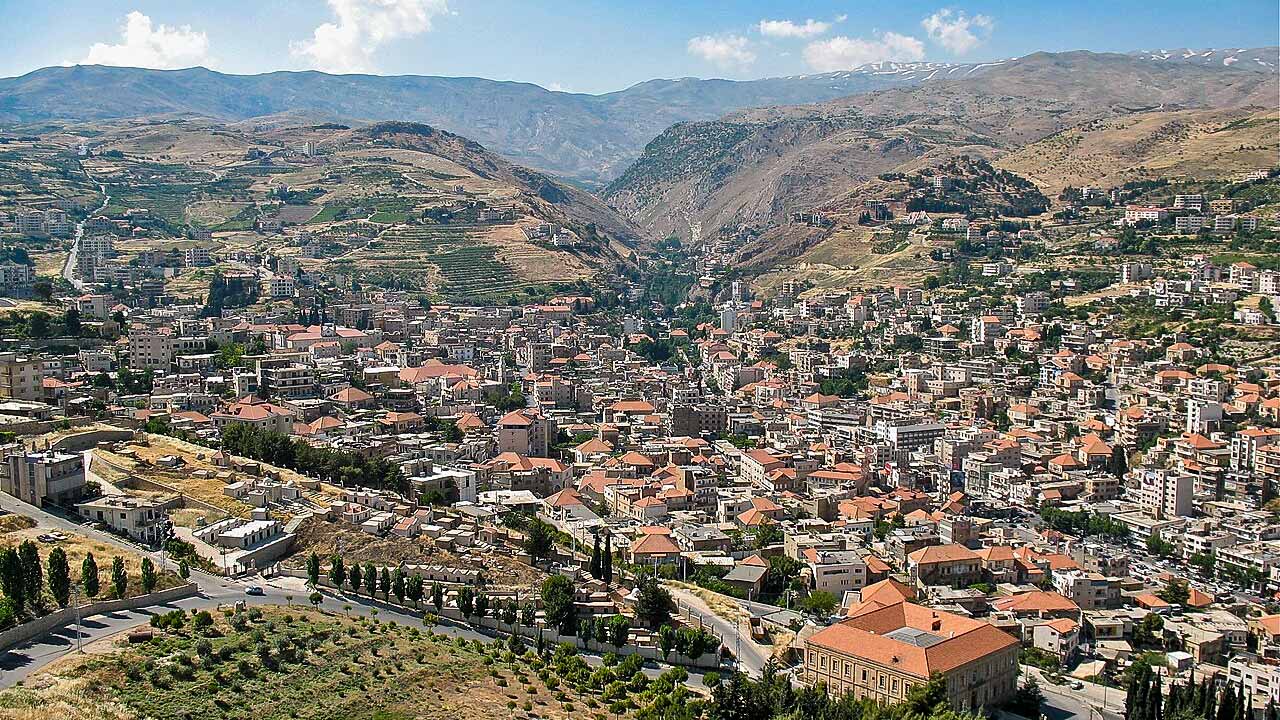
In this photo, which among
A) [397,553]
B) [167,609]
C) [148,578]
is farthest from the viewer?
[397,553]

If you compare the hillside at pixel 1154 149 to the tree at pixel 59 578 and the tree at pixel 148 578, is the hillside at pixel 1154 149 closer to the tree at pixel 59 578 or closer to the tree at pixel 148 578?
the tree at pixel 148 578

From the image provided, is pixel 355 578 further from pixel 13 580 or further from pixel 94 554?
pixel 13 580

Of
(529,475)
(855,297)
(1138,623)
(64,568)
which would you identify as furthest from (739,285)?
(64,568)

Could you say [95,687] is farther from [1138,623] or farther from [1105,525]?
[1105,525]

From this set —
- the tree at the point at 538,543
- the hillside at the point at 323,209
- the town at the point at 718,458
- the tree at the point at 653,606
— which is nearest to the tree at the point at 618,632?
the town at the point at 718,458

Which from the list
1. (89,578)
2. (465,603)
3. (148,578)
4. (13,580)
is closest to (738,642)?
(465,603)
